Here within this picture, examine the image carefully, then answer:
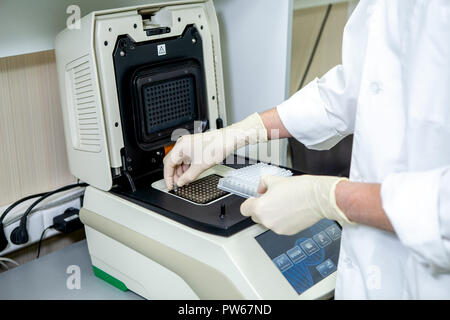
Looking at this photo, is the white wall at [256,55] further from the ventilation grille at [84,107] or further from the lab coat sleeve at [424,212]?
the lab coat sleeve at [424,212]

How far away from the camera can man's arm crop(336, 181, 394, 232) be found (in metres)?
0.78

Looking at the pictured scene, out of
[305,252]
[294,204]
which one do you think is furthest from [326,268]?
[294,204]

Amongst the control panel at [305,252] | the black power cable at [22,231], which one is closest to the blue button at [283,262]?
the control panel at [305,252]

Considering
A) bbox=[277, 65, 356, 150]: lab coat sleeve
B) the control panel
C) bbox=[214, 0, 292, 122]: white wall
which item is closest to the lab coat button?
bbox=[277, 65, 356, 150]: lab coat sleeve

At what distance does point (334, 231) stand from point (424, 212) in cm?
45

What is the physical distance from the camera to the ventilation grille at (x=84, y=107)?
1.15 metres

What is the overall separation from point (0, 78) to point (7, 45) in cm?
15

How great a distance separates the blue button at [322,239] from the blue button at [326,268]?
1.7 inches

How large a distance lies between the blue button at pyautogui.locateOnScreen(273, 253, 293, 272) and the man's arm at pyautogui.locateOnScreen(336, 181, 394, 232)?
0.73 ft

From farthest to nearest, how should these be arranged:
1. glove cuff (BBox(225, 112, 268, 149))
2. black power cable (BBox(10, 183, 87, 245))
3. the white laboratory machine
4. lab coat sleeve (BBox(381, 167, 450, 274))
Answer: black power cable (BBox(10, 183, 87, 245)) → glove cuff (BBox(225, 112, 268, 149)) → the white laboratory machine → lab coat sleeve (BBox(381, 167, 450, 274))

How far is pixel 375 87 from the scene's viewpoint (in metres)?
0.94

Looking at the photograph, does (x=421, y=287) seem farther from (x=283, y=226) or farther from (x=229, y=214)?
(x=229, y=214)

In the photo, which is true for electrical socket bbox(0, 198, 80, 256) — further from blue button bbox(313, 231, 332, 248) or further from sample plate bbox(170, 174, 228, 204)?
blue button bbox(313, 231, 332, 248)

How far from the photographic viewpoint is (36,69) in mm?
1416
